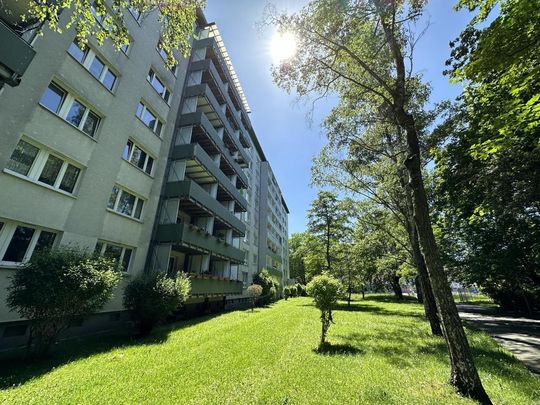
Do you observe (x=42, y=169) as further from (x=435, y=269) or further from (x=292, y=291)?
(x=292, y=291)

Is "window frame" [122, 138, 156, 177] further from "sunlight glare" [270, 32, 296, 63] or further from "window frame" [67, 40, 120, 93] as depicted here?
"sunlight glare" [270, 32, 296, 63]

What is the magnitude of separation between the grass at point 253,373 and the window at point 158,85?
52.1 ft

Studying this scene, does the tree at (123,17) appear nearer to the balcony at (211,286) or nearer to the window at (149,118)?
the window at (149,118)

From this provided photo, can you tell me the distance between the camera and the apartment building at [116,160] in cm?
911

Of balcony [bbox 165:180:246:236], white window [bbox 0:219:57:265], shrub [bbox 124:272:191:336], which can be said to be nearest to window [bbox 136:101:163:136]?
balcony [bbox 165:180:246:236]

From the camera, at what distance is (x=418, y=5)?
27.7ft

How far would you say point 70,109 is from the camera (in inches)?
441

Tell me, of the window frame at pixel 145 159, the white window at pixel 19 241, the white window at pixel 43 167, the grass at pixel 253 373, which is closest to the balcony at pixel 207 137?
the window frame at pixel 145 159

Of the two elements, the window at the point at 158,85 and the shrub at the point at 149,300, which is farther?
the window at the point at 158,85

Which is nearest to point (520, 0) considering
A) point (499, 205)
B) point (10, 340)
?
point (499, 205)

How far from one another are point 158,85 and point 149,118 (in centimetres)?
306

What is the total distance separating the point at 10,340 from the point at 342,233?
39177 millimetres

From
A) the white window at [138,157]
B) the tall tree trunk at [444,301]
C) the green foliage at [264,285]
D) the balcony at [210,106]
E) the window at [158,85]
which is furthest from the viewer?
the green foliage at [264,285]

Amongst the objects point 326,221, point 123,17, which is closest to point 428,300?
point 123,17
